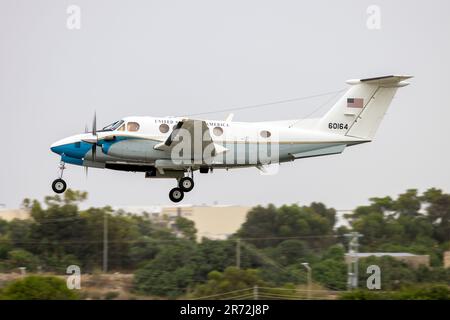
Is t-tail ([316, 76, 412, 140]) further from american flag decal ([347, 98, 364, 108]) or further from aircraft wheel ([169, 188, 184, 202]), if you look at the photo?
aircraft wheel ([169, 188, 184, 202])

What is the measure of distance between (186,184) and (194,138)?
2107 millimetres

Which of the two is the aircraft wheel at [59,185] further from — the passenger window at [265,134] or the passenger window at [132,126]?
the passenger window at [265,134]

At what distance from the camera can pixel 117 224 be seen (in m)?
56.4

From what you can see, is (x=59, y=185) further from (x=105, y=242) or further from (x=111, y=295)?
(x=105, y=242)

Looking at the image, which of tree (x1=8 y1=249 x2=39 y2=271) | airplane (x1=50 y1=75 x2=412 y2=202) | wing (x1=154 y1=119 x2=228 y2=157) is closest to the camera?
wing (x1=154 y1=119 x2=228 y2=157)

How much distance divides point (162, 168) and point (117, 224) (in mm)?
27232

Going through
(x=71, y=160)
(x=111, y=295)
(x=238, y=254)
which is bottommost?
(x=111, y=295)

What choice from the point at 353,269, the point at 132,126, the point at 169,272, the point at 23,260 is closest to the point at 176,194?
the point at 132,126

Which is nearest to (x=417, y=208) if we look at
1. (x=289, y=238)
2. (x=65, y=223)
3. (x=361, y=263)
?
(x=289, y=238)

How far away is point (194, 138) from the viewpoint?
95.0 ft

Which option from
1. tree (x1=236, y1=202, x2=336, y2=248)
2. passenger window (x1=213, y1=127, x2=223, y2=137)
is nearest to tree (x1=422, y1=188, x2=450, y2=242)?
tree (x1=236, y1=202, x2=336, y2=248)

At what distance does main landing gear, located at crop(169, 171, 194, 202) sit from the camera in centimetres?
3036

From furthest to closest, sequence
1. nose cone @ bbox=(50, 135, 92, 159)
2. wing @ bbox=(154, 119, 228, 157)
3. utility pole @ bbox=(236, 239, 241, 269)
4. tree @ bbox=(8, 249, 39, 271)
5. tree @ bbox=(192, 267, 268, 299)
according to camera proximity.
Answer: utility pole @ bbox=(236, 239, 241, 269), tree @ bbox=(8, 249, 39, 271), tree @ bbox=(192, 267, 268, 299), nose cone @ bbox=(50, 135, 92, 159), wing @ bbox=(154, 119, 228, 157)
